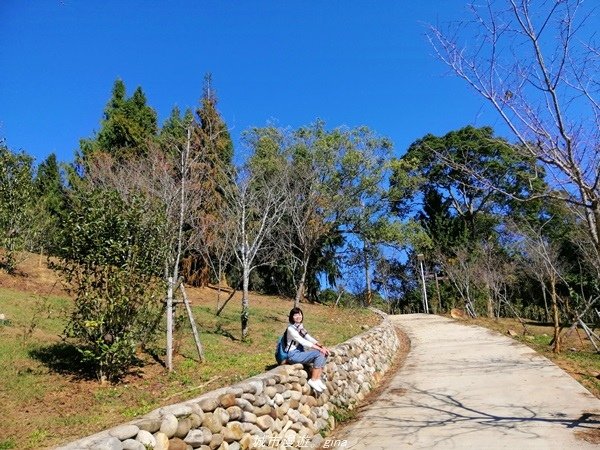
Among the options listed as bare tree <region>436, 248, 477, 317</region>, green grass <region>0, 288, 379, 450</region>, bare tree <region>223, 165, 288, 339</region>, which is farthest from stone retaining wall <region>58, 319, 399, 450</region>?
bare tree <region>436, 248, 477, 317</region>

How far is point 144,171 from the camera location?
51.9ft

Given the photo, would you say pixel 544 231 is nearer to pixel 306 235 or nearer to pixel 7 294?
pixel 306 235

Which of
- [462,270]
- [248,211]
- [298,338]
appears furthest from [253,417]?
[462,270]

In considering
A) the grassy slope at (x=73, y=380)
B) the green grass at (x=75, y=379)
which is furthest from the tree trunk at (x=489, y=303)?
the green grass at (x=75, y=379)

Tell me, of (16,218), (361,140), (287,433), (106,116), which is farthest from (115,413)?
(106,116)

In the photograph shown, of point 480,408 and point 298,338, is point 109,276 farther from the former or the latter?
point 480,408

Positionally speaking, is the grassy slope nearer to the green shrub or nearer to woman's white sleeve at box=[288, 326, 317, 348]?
the green shrub

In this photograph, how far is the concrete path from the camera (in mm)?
4645

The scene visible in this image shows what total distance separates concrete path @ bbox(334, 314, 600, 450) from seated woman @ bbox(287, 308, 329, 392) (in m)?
0.71

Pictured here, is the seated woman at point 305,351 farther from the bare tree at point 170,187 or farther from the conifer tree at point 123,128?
the conifer tree at point 123,128

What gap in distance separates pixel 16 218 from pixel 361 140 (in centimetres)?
1726

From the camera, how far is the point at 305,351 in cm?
589

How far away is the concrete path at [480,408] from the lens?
4645 millimetres

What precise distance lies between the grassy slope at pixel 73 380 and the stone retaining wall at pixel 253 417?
1.25 metres
